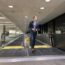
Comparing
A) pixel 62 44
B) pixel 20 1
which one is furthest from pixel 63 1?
pixel 62 44

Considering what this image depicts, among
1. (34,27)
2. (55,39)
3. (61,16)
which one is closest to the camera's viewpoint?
(34,27)

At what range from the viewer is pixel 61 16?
11305 mm

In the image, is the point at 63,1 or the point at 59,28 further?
the point at 59,28

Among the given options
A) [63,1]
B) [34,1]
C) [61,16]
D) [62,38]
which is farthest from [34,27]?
[61,16]

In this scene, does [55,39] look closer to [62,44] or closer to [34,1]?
[62,44]

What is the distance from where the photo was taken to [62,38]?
916 centimetres

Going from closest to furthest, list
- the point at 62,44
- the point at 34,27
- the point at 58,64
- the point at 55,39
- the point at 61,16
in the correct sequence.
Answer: the point at 58,64, the point at 34,27, the point at 62,44, the point at 55,39, the point at 61,16

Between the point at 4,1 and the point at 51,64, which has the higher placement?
the point at 4,1

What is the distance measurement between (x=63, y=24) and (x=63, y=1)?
141 inches

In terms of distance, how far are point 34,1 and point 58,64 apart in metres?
3.84

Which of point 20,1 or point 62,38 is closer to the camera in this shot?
point 20,1

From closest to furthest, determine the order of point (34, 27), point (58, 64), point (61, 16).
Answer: point (58, 64) < point (34, 27) < point (61, 16)

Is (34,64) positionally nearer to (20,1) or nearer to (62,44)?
(20,1)

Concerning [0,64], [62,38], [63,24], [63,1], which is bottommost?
[0,64]
